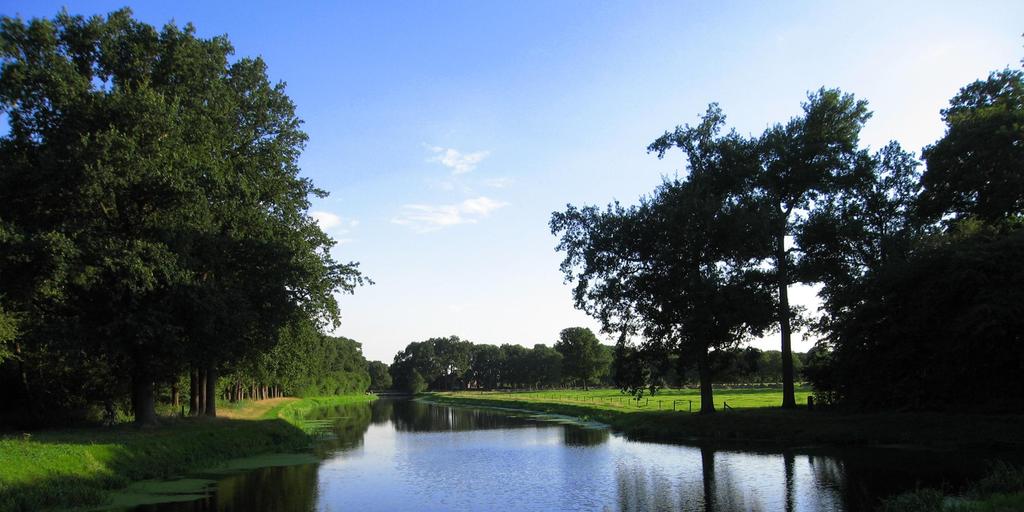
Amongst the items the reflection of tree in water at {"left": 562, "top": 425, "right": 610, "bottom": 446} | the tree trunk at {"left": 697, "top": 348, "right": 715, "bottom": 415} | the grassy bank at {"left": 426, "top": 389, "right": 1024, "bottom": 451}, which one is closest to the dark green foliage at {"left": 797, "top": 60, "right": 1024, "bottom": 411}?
the grassy bank at {"left": 426, "top": 389, "right": 1024, "bottom": 451}

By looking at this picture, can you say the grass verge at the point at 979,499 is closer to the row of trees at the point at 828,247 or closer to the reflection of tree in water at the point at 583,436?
the row of trees at the point at 828,247

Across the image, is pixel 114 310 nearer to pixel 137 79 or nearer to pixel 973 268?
pixel 137 79

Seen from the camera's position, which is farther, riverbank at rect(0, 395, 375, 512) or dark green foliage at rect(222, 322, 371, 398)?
dark green foliage at rect(222, 322, 371, 398)

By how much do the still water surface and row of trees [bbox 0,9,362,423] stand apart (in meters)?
7.66

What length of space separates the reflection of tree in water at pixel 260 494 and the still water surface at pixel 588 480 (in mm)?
39

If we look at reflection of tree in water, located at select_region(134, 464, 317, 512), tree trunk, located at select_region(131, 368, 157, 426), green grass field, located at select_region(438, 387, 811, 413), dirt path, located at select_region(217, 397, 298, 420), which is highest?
tree trunk, located at select_region(131, 368, 157, 426)

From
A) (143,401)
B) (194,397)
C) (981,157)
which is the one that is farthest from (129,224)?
(981,157)

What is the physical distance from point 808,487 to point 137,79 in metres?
31.6

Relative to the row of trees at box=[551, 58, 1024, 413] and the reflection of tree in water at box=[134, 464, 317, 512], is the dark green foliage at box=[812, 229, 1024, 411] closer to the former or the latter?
the row of trees at box=[551, 58, 1024, 413]

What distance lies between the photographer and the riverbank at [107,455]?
19.1m

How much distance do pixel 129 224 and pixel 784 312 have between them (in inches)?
1417

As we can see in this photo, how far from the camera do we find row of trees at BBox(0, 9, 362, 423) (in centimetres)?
2586

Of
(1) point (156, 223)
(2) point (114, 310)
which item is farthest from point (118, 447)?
(1) point (156, 223)

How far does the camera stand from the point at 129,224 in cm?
2928
